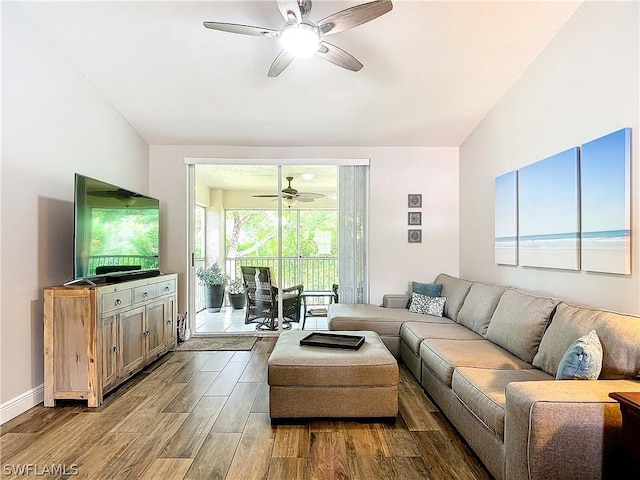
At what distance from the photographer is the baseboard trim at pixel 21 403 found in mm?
2570

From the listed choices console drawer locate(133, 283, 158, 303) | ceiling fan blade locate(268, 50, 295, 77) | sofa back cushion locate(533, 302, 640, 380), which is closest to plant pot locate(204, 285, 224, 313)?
console drawer locate(133, 283, 158, 303)

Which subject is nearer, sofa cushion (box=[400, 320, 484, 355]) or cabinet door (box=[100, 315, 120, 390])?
cabinet door (box=[100, 315, 120, 390])

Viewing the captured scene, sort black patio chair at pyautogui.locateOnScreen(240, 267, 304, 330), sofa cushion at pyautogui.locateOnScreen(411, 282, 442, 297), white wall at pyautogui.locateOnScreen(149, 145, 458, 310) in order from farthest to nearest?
1. black patio chair at pyautogui.locateOnScreen(240, 267, 304, 330)
2. white wall at pyautogui.locateOnScreen(149, 145, 458, 310)
3. sofa cushion at pyautogui.locateOnScreen(411, 282, 442, 297)

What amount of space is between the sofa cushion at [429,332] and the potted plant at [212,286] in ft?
12.2

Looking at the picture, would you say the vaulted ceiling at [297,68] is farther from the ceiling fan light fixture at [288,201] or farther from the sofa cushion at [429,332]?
the sofa cushion at [429,332]

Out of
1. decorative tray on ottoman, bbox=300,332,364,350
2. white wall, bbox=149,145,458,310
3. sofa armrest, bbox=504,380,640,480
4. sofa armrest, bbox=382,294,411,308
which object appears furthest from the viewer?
white wall, bbox=149,145,458,310

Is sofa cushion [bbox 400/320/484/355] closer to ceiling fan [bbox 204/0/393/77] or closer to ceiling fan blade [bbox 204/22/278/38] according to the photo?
ceiling fan [bbox 204/0/393/77]

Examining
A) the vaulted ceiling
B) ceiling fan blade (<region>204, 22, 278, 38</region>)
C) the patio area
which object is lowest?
the patio area

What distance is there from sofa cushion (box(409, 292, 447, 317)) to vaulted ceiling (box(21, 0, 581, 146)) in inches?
79.3

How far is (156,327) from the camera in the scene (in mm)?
3873

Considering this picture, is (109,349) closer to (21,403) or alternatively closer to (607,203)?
(21,403)

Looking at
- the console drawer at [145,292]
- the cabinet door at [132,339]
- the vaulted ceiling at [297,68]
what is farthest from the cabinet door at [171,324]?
the vaulted ceiling at [297,68]

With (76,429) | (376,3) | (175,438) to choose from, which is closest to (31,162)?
(76,429)

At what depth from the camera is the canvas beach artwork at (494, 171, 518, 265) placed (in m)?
3.55
